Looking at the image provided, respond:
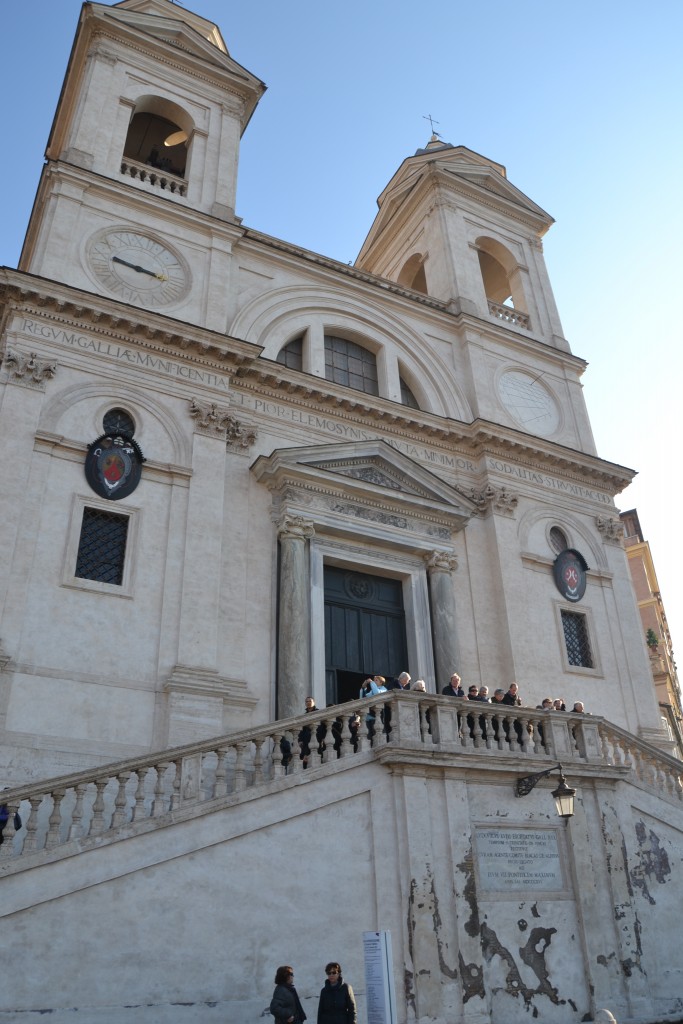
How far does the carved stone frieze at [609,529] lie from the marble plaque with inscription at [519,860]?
30.4ft

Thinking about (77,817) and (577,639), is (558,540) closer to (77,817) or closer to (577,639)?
(577,639)

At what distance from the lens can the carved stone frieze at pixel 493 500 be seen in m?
17.0

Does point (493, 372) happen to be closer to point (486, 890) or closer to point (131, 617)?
point (131, 617)

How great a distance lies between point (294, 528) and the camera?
1418 cm

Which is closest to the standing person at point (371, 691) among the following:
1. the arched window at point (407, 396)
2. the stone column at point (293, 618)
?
the stone column at point (293, 618)

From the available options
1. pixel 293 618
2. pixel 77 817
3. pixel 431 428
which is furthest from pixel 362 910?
pixel 431 428

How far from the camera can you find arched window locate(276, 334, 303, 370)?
1725 cm

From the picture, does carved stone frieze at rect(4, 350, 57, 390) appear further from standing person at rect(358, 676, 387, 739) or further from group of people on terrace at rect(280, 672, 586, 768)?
standing person at rect(358, 676, 387, 739)

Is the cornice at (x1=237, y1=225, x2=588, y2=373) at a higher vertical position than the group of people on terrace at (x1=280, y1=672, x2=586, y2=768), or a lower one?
higher

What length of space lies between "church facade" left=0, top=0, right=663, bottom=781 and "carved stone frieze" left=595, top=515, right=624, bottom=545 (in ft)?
0.23

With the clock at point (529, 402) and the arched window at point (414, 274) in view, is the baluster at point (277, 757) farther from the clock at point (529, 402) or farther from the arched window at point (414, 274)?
the arched window at point (414, 274)

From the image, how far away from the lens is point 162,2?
19578mm

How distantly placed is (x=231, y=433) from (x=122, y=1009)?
9203 millimetres

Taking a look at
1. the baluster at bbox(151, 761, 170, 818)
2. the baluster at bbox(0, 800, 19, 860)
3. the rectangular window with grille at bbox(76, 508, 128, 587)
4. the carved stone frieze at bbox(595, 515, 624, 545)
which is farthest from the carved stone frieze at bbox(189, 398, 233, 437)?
the carved stone frieze at bbox(595, 515, 624, 545)
